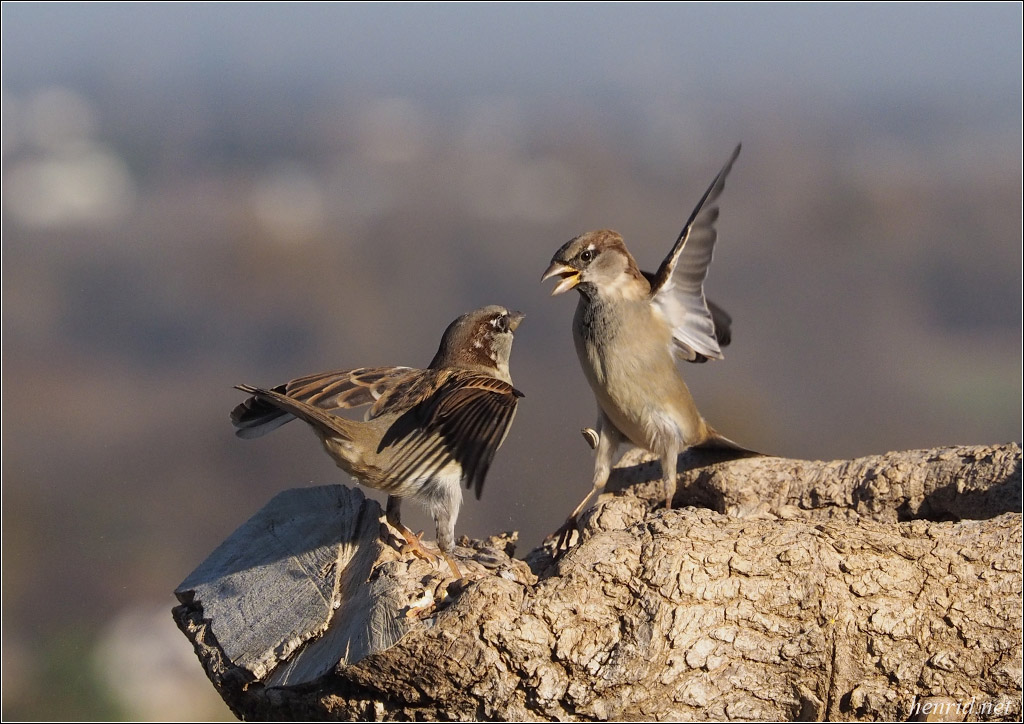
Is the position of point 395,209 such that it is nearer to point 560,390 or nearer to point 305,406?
point 560,390

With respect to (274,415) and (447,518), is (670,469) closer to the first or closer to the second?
(447,518)

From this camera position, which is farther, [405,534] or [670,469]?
[670,469]

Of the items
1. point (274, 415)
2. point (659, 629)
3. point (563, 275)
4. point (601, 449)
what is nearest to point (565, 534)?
point (601, 449)

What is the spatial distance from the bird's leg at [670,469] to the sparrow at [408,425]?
1.17m

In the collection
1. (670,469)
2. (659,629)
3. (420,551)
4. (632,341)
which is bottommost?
(670,469)

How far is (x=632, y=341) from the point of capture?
6.62m

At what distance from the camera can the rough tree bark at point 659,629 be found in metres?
4.51

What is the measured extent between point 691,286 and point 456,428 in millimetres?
2043

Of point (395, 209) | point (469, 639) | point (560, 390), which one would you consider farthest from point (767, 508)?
point (395, 209)

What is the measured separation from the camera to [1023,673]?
4.81 m

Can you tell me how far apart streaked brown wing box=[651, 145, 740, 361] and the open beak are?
507 millimetres

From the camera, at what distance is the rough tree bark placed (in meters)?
4.51

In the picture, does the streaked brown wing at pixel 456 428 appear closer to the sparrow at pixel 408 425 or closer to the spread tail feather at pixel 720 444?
the sparrow at pixel 408 425

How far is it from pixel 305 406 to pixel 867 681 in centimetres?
262
